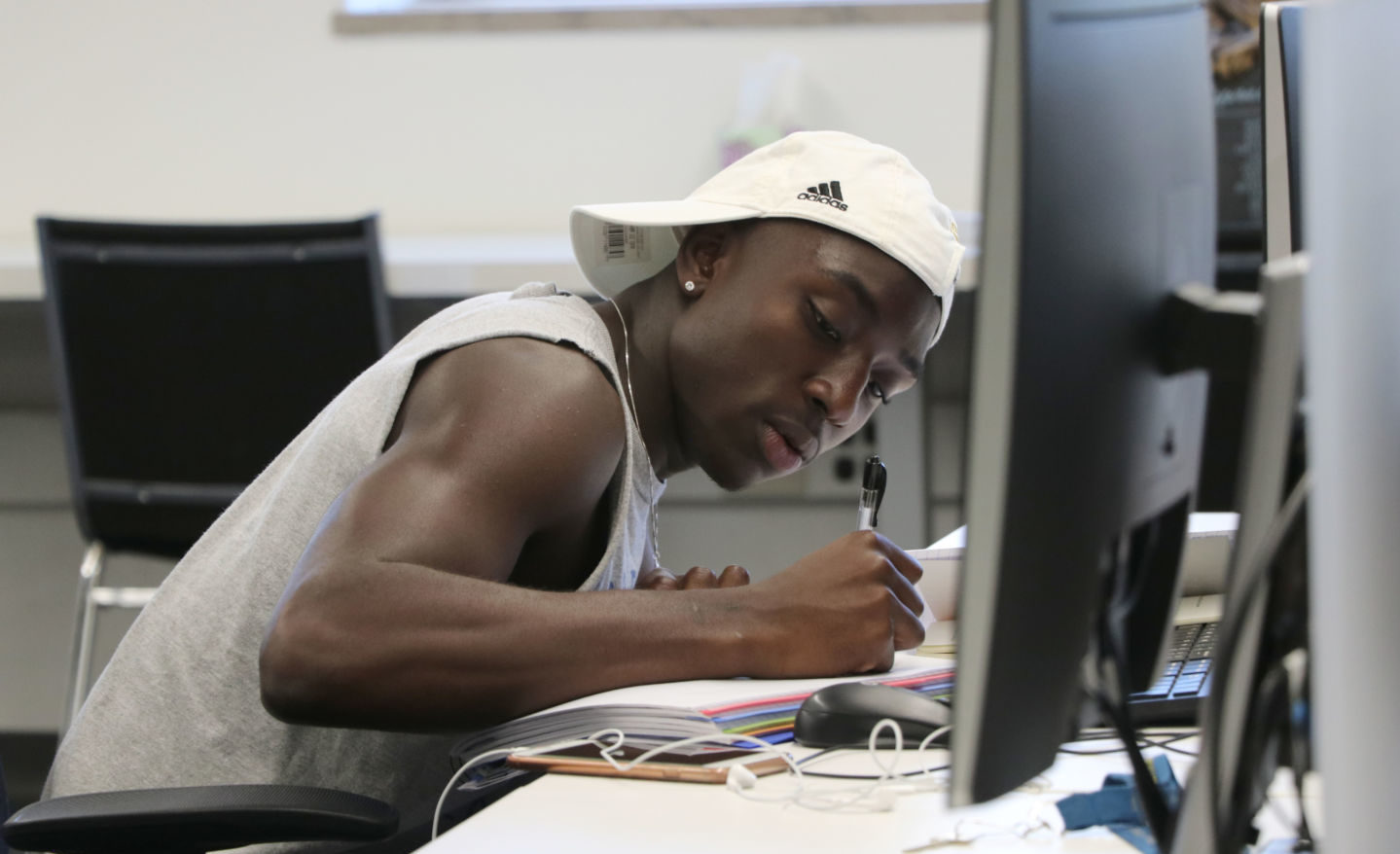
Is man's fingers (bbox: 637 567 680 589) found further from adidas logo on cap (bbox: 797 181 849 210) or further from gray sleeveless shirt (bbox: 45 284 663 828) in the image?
adidas logo on cap (bbox: 797 181 849 210)

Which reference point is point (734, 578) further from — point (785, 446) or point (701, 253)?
point (701, 253)

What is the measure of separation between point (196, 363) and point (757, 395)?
108 centimetres

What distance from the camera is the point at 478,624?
0.88 meters

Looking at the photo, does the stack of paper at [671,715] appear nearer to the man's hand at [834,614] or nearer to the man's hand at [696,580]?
the man's hand at [834,614]

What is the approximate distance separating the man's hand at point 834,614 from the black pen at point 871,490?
187 mm

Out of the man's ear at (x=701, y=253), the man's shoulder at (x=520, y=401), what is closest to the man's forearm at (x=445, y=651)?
the man's shoulder at (x=520, y=401)

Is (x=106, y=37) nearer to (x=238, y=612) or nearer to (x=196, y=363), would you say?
(x=196, y=363)

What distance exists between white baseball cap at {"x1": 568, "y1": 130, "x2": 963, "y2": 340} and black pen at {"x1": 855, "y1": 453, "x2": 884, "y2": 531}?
0.48 ft

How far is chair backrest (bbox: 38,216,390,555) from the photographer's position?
1.89 m

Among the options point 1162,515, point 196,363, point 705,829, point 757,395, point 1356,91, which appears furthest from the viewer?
point 196,363

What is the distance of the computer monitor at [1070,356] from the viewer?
42 centimetres

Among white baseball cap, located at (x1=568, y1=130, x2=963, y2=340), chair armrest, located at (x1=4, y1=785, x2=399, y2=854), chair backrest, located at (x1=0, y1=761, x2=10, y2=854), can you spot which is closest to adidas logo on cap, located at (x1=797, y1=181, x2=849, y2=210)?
white baseball cap, located at (x1=568, y1=130, x2=963, y2=340)

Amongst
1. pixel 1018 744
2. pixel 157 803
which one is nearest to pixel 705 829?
pixel 1018 744

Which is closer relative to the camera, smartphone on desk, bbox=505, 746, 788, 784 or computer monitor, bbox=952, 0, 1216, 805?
computer monitor, bbox=952, 0, 1216, 805
